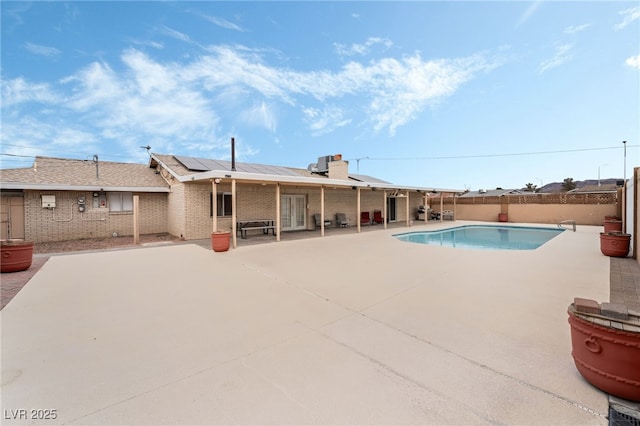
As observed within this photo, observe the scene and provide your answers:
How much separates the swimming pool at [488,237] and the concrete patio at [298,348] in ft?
19.3

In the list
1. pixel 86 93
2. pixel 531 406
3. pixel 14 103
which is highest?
pixel 86 93

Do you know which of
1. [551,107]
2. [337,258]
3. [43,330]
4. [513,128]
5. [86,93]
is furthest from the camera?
[513,128]

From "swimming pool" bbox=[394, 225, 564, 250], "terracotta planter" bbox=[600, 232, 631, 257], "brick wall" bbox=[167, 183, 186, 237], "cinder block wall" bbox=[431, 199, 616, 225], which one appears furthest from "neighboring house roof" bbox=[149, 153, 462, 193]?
"terracotta planter" bbox=[600, 232, 631, 257]

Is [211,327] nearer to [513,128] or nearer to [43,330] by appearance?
[43,330]

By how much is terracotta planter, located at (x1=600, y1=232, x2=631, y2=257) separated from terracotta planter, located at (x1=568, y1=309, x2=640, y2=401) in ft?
25.3

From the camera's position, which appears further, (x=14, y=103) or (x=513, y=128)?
(x=513, y=128)

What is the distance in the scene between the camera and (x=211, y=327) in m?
3.33

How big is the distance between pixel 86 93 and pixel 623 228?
2638 centimetres

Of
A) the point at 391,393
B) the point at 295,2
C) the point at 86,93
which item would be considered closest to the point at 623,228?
the point at 391,393

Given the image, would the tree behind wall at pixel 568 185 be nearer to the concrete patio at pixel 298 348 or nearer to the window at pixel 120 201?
the concrete patio at pixel 298 348

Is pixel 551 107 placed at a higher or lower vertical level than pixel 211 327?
higher

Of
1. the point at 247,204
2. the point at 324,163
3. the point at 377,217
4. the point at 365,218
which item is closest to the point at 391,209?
the point at 377,217

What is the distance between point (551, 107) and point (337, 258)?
20.4 m

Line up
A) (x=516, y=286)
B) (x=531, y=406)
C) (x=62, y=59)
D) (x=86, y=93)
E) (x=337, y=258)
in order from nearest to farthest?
(x=531, y=406) → (x=516, y=286) → (x=337, y=258) → (x=62, y=59) → (x=86, y=93)
